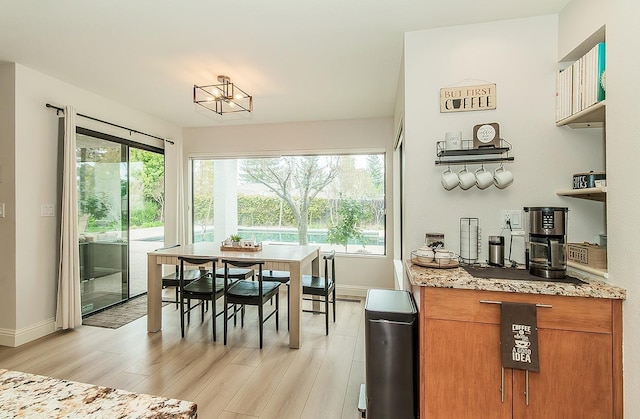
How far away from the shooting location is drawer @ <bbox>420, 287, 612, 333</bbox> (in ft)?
5.02

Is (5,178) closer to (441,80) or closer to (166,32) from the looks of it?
(166,32)

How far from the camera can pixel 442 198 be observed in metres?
2.30

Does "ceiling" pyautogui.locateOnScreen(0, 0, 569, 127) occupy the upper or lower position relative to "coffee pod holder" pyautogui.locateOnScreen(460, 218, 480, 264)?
upper

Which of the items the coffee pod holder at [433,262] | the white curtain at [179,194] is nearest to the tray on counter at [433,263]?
the coffee pod holder at [433,262]

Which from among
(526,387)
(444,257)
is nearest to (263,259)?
(444,257)

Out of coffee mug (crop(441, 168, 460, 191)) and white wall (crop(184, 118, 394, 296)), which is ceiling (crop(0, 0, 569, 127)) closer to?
white wall (crop(184, 118, 394, 296))

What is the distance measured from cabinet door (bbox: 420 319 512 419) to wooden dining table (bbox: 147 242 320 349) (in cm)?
147

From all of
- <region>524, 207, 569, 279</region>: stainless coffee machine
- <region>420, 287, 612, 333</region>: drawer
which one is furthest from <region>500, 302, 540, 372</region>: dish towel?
<region>524, 207, 569, 279</region>: stainless coffee machine

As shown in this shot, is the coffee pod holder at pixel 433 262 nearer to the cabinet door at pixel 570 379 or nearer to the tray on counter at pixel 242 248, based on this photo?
the cabinet door at pixel 570 379

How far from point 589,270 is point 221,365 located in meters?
2.65

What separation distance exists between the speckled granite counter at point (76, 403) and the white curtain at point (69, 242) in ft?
10.2

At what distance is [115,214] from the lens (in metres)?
4.12

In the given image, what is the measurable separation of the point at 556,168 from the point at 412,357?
1580 millimetres

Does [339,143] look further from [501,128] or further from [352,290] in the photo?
[501,128]
